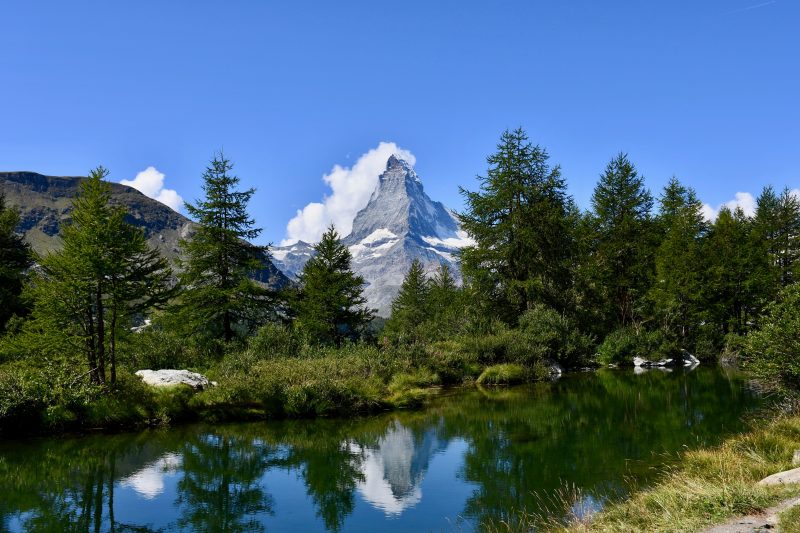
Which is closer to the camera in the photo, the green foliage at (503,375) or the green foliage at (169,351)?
the green foliage at (169,351)

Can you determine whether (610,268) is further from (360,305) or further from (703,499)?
(703,499)

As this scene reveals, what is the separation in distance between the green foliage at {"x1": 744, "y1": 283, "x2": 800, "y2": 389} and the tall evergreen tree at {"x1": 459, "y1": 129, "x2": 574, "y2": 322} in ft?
80.6

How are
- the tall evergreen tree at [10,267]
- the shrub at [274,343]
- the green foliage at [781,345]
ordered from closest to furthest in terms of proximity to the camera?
the green foliage at [781,345]
the shrub at [274,343]
the tall evergreen tree at [10,267]

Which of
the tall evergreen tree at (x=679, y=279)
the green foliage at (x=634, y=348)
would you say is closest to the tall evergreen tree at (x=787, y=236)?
the tall evergreen tree at (x=679, y=279)

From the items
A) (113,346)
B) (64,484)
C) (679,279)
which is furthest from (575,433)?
(679,279)

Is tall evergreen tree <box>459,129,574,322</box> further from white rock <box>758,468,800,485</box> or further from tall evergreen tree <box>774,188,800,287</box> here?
white rock <box>758,468,800,485</box>

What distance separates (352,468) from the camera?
1474 cm

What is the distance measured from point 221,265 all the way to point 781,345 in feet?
91.3

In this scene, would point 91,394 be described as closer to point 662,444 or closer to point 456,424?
point 456,424

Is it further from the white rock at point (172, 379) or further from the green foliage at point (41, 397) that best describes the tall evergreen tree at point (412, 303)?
the green foliage at point (41, 397)

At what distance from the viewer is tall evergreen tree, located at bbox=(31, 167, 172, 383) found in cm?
1902

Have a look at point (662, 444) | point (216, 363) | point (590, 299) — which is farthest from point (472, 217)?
point (662, 444)

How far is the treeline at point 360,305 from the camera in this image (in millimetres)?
19328

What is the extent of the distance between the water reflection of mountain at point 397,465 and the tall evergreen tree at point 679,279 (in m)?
33.1
